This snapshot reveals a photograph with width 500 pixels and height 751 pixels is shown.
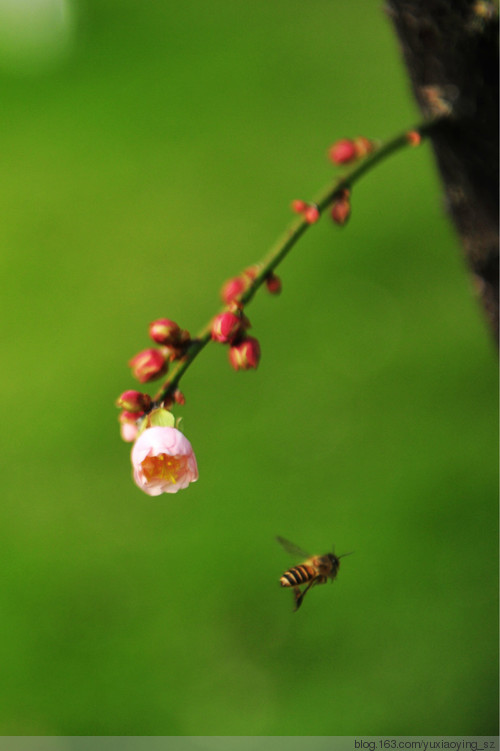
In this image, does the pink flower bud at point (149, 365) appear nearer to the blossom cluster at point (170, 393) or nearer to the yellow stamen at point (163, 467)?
the blossom cluster at point (170, 393)

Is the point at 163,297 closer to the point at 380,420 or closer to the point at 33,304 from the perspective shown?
the point at 33,304

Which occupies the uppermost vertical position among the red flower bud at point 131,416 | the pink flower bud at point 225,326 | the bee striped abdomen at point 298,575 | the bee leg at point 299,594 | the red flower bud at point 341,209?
the red flower bud at point 341,209

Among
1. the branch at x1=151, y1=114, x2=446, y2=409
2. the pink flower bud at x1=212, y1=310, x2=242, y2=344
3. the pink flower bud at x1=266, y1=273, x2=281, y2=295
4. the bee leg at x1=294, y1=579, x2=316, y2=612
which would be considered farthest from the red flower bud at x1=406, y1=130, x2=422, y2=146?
the bee leg at x1=294, y1=579, x2=316, y2=612

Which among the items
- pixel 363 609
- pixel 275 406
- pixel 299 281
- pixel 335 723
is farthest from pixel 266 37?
pixel 335 723

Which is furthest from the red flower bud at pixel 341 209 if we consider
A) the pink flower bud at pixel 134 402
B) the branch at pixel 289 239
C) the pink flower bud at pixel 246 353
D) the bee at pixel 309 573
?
the bee at pixel 309 573

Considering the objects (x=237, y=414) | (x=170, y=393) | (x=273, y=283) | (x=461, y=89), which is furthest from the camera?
(x=237, y=414)

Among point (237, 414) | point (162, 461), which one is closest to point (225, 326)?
point (162, 461)

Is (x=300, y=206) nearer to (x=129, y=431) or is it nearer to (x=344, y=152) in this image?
(x=344, y=152)
